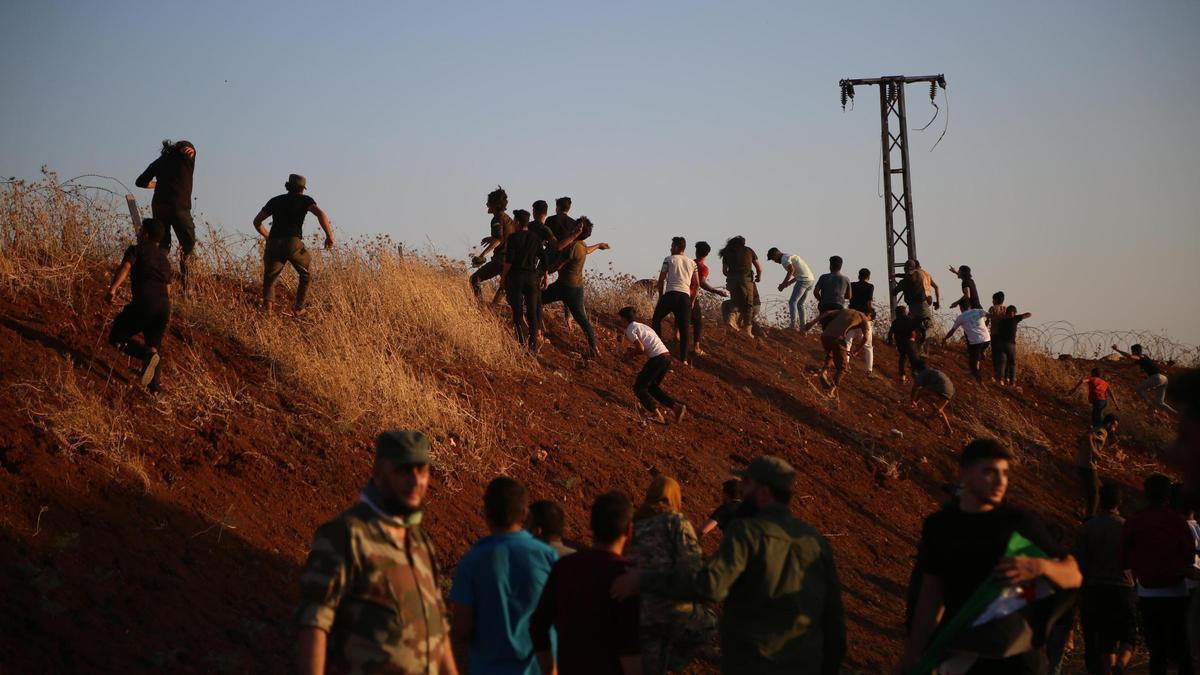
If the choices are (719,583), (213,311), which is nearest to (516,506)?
(719,583)

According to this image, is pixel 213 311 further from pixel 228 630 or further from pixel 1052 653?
pixel 1052 653

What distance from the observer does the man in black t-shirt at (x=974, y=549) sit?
5.16 m

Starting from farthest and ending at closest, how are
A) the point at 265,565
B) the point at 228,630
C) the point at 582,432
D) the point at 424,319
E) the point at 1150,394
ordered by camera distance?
the point at 1150,394 < the point at 424,319 < the point at 582,432 < the point at 265,565 < the point at 228,630

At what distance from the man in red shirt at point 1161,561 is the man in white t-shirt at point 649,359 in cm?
678

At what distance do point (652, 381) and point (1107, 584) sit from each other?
22.0 ft

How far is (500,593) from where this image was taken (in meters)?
5.30

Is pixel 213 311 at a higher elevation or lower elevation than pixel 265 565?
→ higher

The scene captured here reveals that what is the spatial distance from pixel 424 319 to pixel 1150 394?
51.9 ft

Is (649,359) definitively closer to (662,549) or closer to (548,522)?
(662,549)

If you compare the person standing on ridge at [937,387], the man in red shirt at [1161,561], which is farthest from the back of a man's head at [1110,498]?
the person standing on ridge at [937,387]

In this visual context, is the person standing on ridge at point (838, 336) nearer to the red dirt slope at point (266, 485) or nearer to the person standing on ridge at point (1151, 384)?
the red dirt slope at point (266, 485)

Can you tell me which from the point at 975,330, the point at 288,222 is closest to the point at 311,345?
the point at 288,222

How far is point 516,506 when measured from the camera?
542cm

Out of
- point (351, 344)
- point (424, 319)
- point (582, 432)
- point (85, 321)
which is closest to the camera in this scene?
point (85, 321)
